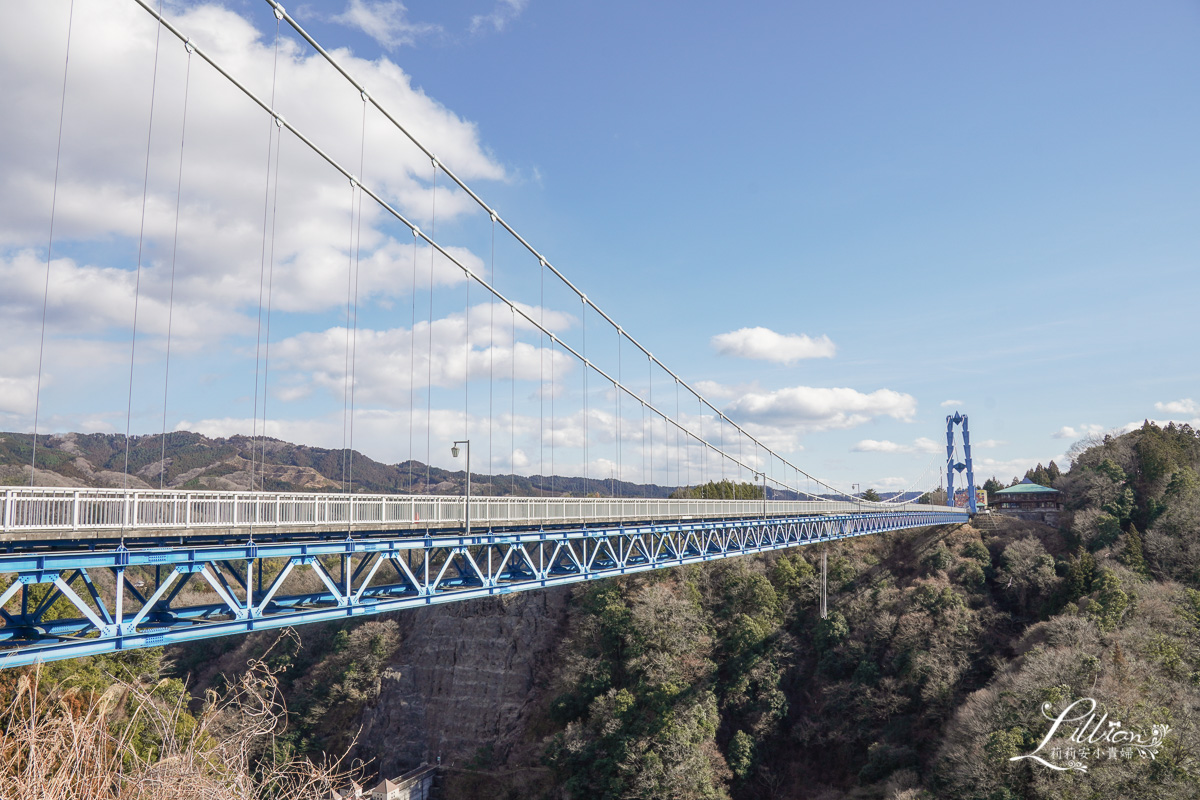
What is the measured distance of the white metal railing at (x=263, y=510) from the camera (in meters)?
10.6

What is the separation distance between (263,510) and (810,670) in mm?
35292

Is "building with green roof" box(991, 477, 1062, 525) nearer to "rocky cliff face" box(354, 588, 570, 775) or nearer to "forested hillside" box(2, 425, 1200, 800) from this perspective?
"forested hillside" box(2, 425, 1200, 800)

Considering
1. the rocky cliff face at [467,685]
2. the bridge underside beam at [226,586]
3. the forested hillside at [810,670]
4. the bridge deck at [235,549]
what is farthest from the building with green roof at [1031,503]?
the bridge deck at [235,549]

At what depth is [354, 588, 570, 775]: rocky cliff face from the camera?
140 ft

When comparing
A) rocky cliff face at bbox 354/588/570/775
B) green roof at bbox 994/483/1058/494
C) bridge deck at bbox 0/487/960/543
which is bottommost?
rocky cliff face at bbox 354/588/570/775

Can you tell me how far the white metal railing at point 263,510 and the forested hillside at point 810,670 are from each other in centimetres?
1485

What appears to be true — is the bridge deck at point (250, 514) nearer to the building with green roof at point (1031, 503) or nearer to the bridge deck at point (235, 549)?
the bridge deck at point (235, 549)

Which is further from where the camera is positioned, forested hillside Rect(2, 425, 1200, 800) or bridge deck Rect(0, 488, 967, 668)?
forested hillside Rect(2, 425, 1200, 800)

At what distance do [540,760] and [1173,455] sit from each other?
149 feet

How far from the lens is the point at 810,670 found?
41.5 m

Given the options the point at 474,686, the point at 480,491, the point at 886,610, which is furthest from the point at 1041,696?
the point at 480,491

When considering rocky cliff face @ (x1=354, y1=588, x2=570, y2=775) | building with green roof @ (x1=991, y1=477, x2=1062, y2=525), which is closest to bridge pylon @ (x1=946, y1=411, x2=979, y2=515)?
building with green roof @ (x1=991, y1=477, x2=1062, y2=525)

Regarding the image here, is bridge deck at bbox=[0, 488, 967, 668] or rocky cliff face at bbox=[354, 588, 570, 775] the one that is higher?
bridge deck at bbox=[0, 488, 967, 668]

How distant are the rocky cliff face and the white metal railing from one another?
2246cm
